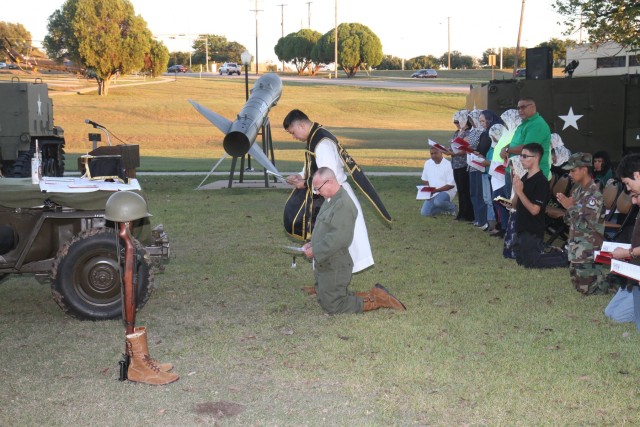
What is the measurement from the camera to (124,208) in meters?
5.96

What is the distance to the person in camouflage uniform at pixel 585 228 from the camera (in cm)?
879

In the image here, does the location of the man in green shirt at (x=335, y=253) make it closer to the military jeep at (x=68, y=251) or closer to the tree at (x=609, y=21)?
the military jeep at (x=68, y=251)

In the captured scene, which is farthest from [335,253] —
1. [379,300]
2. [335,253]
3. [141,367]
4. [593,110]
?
[593,110]

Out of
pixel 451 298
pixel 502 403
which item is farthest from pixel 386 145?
pixel 502 403

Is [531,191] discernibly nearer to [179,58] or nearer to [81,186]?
[81,186]

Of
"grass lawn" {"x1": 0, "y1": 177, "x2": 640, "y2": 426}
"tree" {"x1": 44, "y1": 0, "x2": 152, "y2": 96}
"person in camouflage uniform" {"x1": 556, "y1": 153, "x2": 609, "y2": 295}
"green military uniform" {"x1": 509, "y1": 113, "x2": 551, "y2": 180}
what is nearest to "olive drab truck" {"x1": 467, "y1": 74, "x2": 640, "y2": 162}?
"green military uniform" {"x1": 509, "y1": 113, "x2": 551, "y2": 180}

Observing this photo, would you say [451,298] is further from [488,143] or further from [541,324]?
[488,143]

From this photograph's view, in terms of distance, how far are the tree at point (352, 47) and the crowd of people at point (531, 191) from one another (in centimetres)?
8830

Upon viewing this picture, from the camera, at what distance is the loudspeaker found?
615 inches

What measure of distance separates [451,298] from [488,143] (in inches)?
194

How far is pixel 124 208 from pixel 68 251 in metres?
1.93

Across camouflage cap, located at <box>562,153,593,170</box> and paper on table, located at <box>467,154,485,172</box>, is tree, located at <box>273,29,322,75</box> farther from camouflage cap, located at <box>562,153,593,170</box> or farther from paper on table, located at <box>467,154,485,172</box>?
camouflage cap, located at <box>562,153,593,170</box>

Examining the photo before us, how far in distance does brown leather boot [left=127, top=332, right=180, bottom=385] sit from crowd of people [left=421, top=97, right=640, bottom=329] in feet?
12.6

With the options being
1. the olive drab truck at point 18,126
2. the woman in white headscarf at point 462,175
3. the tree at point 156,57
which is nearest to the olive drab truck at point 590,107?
the woman in white headscarf at point 462,175
